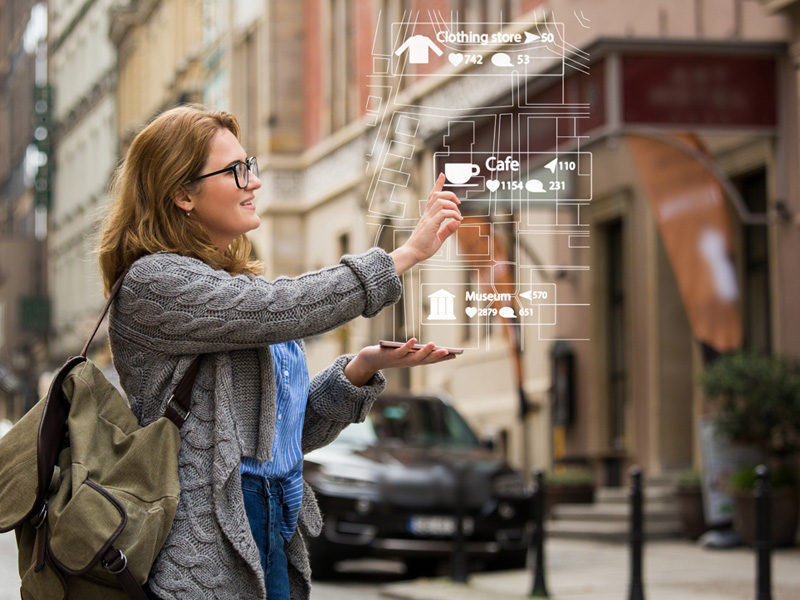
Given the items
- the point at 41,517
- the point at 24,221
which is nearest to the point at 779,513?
the point at 41,517

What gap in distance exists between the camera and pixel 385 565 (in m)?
13.8

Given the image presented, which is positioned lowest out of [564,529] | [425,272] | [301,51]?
[564,529]

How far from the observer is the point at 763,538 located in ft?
27.0

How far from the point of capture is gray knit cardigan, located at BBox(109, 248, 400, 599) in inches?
112

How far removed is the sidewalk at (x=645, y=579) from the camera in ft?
33.9

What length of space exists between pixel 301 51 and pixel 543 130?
24089mm

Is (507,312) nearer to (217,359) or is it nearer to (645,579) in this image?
(217,359)

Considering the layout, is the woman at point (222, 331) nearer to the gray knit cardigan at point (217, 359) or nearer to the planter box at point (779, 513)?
the gray knit cardigan at point (217, 359)

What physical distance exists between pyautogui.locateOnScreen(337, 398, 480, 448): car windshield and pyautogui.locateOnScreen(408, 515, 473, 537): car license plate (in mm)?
984

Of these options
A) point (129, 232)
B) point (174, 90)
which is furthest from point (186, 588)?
point (174, 90)

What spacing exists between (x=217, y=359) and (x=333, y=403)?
1.39 feet

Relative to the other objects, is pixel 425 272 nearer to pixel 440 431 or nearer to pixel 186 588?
pixel 186 588

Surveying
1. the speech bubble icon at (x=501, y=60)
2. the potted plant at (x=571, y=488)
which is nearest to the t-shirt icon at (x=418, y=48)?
the speech bubble icon at (x=501, y=60)

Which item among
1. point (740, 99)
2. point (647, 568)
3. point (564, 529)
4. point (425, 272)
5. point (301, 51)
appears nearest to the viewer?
point (425, 272)
